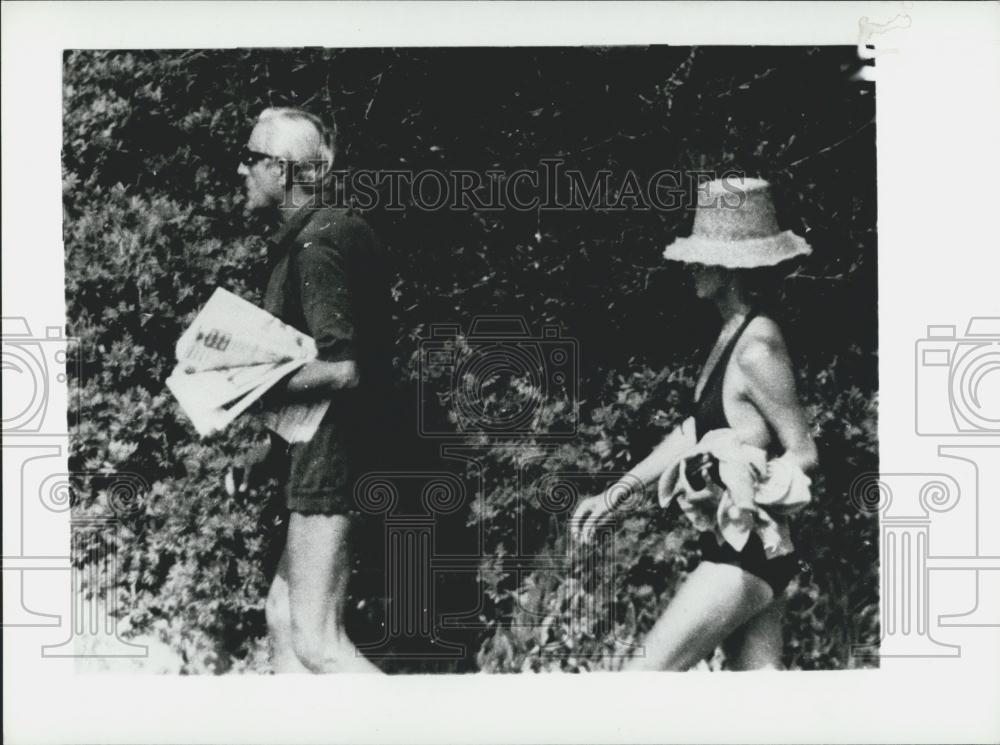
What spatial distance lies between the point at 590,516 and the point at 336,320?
48.8 inches

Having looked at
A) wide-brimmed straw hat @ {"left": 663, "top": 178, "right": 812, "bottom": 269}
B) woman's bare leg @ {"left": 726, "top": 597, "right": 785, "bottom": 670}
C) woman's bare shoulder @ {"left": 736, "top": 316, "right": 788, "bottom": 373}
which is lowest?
woman's bare leg @ {"left": 726, "top": 597, "right": 785, "bottom": 670}

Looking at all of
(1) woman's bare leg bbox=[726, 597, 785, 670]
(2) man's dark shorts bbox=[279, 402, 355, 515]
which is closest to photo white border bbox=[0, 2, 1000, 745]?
(1) woman's bare leg bbox=[726, 597, 785, 670]

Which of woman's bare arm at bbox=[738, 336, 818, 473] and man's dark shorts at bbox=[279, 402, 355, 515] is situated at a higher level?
woman's bare arm at bbox=[738, 336, 818, 473]

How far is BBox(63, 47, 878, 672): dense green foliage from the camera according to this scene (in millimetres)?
4582

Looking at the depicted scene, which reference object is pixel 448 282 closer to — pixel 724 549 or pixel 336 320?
pixel 336 320

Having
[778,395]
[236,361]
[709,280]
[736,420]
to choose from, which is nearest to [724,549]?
[736,420]

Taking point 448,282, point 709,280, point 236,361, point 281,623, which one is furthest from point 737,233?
point 281,623

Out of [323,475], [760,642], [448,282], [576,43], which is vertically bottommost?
[760,642]

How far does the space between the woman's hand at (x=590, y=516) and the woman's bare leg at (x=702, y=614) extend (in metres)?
0.41

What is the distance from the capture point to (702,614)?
15.2ft

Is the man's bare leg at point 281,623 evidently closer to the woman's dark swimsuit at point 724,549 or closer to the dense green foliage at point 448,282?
the dense green foliage at point 448,282

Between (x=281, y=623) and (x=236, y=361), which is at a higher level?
(x=236, y=361)

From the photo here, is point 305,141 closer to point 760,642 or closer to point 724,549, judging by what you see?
point 724,549

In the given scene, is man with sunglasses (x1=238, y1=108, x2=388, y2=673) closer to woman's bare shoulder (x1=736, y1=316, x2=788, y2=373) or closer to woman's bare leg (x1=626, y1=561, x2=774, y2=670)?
woman's bare leg (x1=626, y1=561, x2=774, y2=670)
